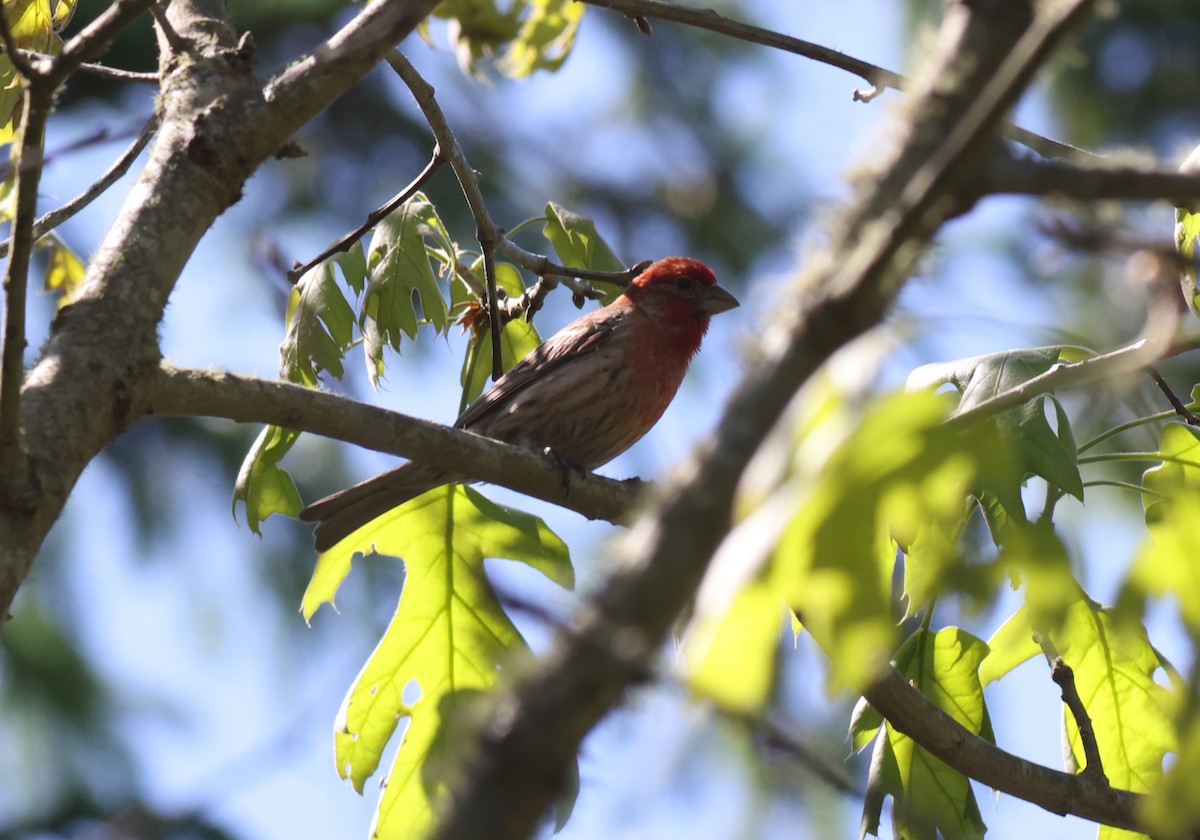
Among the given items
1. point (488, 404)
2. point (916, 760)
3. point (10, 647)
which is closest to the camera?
point (916, 760)

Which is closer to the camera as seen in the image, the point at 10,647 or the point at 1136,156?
the point at 1136,156

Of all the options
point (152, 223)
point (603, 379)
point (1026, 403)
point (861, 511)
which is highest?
point (603, 379)

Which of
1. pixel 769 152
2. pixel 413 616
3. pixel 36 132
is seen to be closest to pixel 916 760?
pixel 413 616

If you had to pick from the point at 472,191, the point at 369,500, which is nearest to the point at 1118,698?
the point at 472,191

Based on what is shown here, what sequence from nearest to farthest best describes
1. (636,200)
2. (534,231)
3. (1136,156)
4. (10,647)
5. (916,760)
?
(1136,156) → (916,760) → (10,647) → (534,231) → (636,200)

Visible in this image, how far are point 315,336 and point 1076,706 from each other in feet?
8.53

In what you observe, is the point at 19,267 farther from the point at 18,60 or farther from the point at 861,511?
the point at 861,511

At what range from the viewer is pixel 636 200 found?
1447cm

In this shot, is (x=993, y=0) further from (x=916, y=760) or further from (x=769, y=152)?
(x=769, y=152)

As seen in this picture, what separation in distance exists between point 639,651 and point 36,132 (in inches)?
70.3

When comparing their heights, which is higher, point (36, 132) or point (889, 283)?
point (36, 132)

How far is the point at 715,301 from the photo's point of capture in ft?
24.5

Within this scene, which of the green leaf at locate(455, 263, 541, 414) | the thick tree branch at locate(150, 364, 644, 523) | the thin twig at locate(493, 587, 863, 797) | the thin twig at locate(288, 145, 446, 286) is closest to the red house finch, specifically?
the green leaf at locate(455, 263, 541, 414)

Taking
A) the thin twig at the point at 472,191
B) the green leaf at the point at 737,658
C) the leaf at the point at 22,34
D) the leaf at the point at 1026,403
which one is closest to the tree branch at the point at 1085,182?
the green leaf at the point at 737,658
